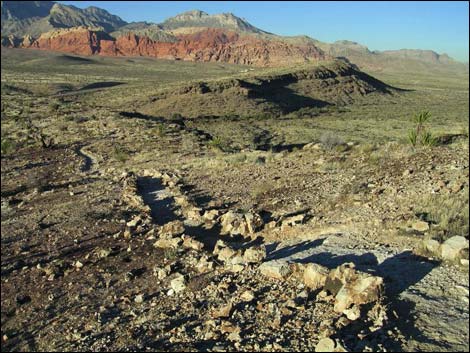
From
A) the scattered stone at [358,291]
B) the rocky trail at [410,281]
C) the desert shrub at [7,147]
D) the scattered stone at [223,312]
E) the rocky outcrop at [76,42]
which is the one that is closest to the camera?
the rocky trail at [410,281]

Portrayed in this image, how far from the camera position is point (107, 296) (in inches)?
300

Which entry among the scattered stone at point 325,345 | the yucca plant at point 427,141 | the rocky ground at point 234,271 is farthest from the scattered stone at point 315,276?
the yucca plant at point 427,141

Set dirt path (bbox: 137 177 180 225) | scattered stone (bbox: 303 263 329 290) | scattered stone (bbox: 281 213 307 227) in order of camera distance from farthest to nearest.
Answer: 1. dirt path (bbox: 137 177 180 225)
2. scattered stone (bbox: 281 213 307 227)
3. scattered stone (bbox: 303 263 329 290)

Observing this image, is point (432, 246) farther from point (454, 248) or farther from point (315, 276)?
point (315, 276)

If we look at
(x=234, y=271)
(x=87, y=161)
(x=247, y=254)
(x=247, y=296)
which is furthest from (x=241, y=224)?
(x=87, y=161)

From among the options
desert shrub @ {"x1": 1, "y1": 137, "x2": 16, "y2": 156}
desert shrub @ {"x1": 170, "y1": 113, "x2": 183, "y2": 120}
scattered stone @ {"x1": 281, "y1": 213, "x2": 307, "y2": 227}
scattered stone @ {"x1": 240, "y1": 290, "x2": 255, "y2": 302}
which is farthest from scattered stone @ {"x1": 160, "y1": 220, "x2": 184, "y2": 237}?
desert shrub @ {"x1": 170, "y1": 113, "x2": 183, "y2": 120}

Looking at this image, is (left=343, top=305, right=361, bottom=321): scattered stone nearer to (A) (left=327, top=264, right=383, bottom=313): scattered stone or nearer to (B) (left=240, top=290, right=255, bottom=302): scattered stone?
(A) (left=327, top=264, right=383, bottom=313): scattered stone

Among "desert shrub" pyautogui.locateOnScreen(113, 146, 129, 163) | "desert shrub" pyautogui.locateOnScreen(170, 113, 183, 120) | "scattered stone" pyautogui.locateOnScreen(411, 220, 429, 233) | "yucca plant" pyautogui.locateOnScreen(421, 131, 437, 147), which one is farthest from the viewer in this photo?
"desert shrub" pyautogui.locateOnScreen(170, 113, 183, 120)

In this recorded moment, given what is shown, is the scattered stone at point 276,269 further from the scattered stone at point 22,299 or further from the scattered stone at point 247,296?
the scattered stone at point 22,299

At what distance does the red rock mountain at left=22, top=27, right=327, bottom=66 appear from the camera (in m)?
142

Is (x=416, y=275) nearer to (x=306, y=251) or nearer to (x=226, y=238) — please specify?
(x=306, y=251)

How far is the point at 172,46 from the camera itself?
15725 centimetres

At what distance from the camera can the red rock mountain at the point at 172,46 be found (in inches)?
5610

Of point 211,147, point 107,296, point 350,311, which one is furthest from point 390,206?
point 211,147
